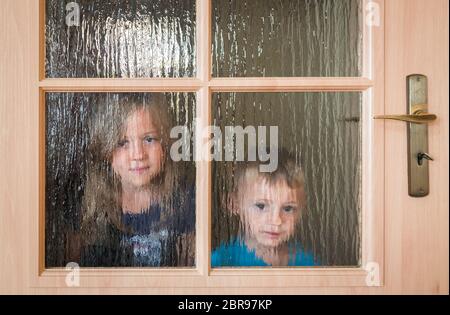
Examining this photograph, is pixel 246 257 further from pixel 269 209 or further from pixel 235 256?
pixel 269 209

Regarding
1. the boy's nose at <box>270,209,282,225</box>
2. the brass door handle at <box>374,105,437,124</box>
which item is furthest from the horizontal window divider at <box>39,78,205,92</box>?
the brass door handle at <box>374,105,437,124</box>

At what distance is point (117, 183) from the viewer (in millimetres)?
1218

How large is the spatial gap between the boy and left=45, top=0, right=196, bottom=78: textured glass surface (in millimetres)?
308

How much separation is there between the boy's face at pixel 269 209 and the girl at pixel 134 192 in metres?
0.14

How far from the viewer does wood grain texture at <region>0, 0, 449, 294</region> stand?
1186 millimetres

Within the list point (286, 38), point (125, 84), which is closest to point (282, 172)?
point (286, 38)

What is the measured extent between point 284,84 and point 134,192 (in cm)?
45

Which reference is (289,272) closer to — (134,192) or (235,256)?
(235,256)

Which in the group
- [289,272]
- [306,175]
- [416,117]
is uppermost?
[416,117]

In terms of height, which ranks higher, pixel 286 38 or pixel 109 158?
pixel 286 38

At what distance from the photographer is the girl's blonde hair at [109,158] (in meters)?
1.21

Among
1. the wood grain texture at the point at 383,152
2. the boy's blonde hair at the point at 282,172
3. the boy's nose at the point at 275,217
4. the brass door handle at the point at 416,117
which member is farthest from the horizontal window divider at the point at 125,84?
the brass door handle at the point at 416,117

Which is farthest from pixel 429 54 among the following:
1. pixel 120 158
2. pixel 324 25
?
pixel 120 158
